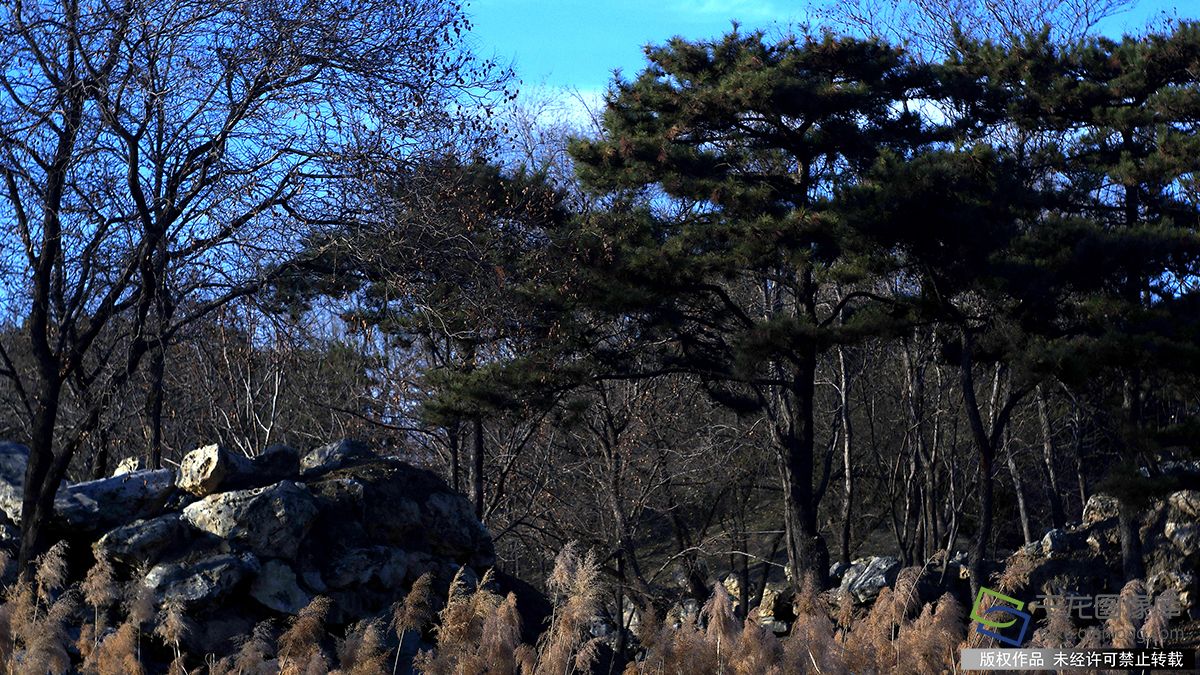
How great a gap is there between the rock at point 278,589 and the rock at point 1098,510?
1564 centimetres

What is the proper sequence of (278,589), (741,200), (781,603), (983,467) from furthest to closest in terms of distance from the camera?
(781,603) → (983,467) → (741,200) → (278,589)

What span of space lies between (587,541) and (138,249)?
1396cm

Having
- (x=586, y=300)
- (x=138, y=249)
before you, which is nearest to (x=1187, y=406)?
(x=586, y=300)

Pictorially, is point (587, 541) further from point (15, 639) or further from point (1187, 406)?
point (15, 639)

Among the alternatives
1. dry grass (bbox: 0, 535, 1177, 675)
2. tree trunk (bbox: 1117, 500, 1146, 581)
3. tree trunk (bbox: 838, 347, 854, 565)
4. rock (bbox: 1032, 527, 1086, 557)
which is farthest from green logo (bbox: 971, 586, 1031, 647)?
tree trunk (bbox: 838, 347, 854, 565)

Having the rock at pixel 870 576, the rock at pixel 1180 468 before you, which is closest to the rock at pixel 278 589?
the rock at pixel 870 576

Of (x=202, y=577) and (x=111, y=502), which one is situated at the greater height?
(x=111, y=502)

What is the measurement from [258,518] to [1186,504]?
611 inches

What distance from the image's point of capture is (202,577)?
765 cm

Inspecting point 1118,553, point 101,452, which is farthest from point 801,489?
point 101,452

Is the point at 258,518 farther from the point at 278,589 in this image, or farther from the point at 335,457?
the point at 335,457

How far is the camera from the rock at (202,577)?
7535mm

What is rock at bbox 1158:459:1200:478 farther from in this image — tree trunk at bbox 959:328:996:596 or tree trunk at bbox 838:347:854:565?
tree trunk at bbox 838:347:854:565

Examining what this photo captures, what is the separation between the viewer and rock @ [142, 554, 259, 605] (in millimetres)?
7535
